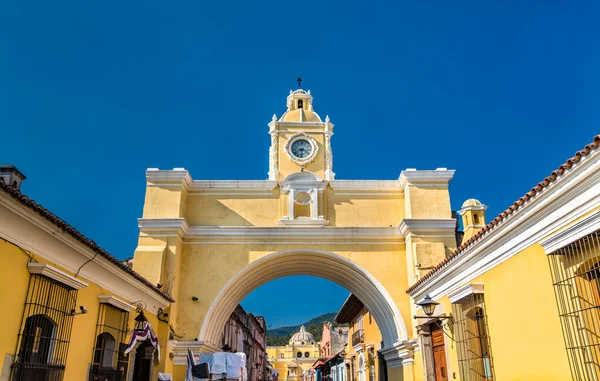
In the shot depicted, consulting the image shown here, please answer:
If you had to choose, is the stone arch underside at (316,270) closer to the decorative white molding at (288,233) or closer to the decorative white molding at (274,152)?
the decorative white molding at (288,233)

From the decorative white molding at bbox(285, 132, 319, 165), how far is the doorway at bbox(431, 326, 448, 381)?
6.47m

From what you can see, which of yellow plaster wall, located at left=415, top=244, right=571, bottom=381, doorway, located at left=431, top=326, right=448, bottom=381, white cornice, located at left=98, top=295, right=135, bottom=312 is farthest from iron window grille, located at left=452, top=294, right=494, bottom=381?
white cornice, located at left=98, top=295, right=135, bottom=312

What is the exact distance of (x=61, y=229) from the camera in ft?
23.4

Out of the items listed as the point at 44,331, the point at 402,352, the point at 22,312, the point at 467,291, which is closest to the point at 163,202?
the point at 44,331

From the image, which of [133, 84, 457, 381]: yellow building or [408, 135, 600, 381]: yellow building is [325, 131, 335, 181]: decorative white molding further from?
[408, 135, 600, 381]: yellow building

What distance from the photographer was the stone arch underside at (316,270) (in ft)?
46.1

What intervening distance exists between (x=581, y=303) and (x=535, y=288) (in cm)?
88

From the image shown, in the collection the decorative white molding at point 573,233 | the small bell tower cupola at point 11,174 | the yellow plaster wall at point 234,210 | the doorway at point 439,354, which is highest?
the yellow plaster wall at point 234,210

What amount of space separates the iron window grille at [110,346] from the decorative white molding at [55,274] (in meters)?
1.39

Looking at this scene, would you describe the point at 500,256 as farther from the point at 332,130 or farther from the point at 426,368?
the point at 332,130

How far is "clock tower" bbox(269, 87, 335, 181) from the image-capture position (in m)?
15.8

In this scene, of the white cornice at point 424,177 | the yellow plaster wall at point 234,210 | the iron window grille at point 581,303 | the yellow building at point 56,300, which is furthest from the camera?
the yellow plaster wall at point 234,210

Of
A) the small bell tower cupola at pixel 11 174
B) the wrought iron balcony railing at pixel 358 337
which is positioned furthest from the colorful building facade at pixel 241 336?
the small bell tower cupola at pixel 11 174

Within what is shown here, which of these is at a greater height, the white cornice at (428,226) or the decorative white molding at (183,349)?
the white cornice at (428,226)
